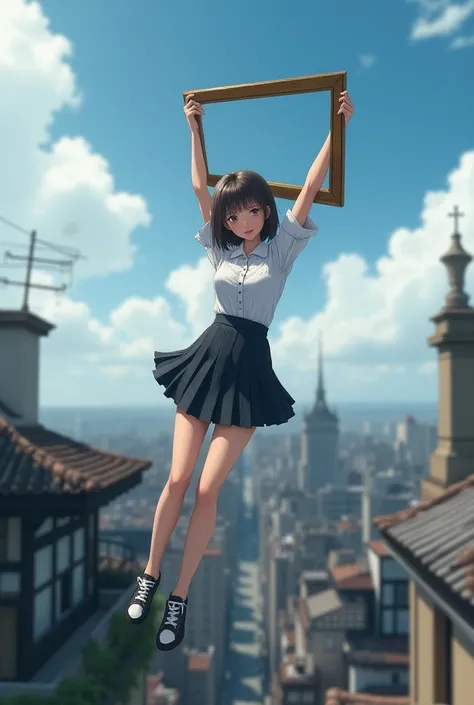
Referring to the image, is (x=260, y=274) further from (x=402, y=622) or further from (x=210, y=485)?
(x=402, y=622)

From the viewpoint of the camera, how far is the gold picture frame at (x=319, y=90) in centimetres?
334

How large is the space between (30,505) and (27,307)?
7.56 meters

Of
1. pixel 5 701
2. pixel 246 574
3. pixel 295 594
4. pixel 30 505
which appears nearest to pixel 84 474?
pixel 30 505

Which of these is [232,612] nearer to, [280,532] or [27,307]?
[280,532]

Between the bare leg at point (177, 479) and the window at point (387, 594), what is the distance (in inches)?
1394

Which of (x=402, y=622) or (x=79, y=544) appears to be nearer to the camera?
(x=79, y=544)

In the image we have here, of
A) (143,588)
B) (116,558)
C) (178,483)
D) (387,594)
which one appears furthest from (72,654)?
(387,594)

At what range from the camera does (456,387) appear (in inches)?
747

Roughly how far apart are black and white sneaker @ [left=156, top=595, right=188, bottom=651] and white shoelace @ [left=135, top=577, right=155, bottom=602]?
0.40 ft

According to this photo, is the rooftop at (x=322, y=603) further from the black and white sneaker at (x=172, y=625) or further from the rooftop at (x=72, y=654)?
the black and white sneaker at (x=172, y=625)

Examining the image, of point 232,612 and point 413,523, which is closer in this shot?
point 413,523

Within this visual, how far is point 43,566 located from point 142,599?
12.6 metres

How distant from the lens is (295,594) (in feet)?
283

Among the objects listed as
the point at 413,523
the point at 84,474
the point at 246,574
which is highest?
the point at 84,474
